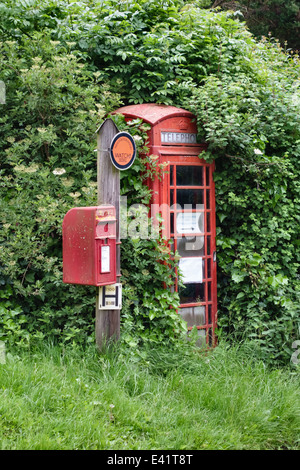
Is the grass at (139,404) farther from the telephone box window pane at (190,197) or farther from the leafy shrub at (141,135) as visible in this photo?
the telephone box window pane at (190,197)

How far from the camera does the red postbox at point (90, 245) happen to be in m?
4.25

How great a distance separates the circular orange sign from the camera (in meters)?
4.41

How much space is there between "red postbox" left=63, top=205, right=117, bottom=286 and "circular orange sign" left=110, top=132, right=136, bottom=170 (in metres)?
0.39

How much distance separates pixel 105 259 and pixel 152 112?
2.03 metres

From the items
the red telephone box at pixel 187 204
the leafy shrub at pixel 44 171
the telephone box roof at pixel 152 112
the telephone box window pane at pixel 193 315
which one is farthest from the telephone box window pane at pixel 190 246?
the telephone box roof at pixel 152 112

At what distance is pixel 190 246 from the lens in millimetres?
5727

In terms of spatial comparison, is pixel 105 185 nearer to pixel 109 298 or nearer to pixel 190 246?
pixel 109 298

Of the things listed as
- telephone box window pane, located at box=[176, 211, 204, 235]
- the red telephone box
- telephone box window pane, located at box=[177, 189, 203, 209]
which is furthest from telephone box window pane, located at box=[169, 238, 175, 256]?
telephone box window pane, located at box=[177, 189, 203, 209]

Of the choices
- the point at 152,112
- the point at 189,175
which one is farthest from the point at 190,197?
the point at 152,112

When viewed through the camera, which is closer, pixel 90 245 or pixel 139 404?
pixel 139 404

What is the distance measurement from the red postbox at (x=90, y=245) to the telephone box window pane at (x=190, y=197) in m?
1.34
